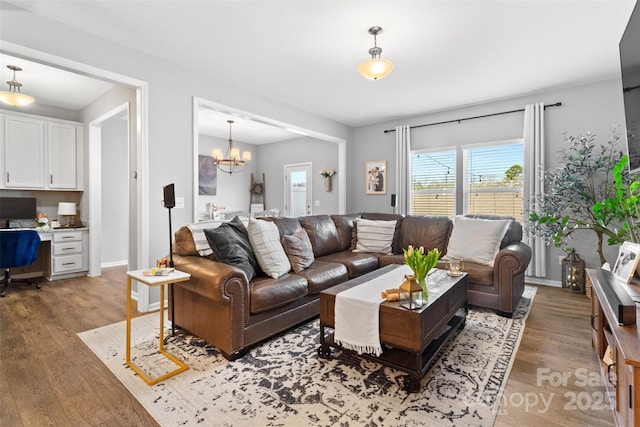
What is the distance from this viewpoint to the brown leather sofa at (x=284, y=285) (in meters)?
2.13

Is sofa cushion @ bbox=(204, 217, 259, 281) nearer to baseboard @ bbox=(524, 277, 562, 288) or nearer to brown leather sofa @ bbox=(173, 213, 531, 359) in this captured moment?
brown leather sofa @ bbox=(173, 213, 531, 359)

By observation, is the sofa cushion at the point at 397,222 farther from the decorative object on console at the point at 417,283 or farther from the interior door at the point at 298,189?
the interior door at the point at 298,189

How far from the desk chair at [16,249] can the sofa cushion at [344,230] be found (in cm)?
384

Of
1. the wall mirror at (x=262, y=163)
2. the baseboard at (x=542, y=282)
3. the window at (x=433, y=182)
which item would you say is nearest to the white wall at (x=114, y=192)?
the wall mirror at (x=262, y=163)

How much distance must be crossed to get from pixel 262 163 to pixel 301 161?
4.62ft

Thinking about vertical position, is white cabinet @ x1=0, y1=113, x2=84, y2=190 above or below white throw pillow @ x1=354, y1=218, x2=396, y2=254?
above

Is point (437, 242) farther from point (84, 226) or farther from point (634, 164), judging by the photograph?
point (84, 226)

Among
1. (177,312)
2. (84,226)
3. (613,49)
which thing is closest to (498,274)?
(613,49)

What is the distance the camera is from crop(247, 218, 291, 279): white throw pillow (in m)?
2.66

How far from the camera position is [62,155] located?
469 cm

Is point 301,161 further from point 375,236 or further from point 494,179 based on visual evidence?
point 494,179

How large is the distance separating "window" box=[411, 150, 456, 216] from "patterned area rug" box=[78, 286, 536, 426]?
3.00m

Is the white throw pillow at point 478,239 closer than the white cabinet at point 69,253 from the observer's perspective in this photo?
Yes

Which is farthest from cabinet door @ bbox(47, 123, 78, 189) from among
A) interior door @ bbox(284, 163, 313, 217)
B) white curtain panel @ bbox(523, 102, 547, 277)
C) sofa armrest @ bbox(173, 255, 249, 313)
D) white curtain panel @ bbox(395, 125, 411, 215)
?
white curtain panel @ bbox(523, 102, 547, 277)
